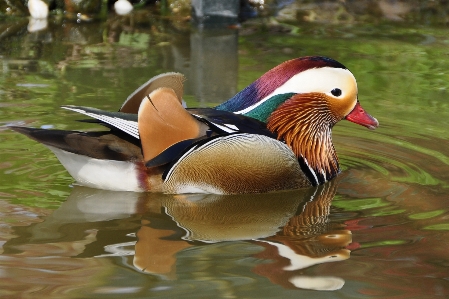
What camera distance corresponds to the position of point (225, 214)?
4.65 metres

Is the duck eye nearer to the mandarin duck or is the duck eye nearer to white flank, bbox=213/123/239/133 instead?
the mandarin duck

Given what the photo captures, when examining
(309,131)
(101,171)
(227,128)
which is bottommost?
(101,171)

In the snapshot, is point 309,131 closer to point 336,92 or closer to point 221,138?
point 336,92

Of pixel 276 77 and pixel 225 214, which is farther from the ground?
pixel 276 77

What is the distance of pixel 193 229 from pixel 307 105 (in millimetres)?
1176

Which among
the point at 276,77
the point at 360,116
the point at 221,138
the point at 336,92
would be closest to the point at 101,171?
the point at 221,138

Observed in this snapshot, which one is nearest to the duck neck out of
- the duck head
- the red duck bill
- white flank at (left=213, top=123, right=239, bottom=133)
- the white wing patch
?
the duck head

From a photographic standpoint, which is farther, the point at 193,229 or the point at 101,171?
the point at 101,171

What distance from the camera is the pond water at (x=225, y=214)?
12.2 feet

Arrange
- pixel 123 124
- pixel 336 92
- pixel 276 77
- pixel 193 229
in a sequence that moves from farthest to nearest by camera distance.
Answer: pixel 336 92 → pixel 276 77 → pixel 123 124 → pixel 193 229

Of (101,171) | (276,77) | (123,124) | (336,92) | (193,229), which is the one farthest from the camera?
(336,92)

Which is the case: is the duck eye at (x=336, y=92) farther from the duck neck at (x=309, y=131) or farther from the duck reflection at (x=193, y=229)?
the duck reflection at (x=193, y=229)

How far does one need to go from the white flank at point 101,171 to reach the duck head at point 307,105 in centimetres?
71

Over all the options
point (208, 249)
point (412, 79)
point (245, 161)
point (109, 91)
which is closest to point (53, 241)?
point (208, 249)
